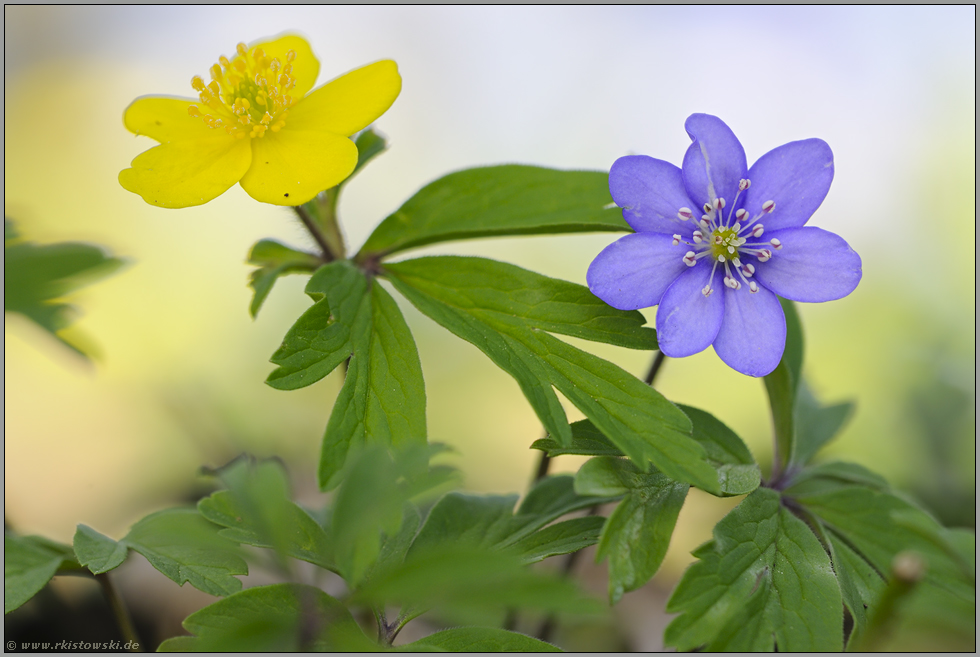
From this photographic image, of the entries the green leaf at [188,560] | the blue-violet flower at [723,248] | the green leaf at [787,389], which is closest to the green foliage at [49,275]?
the green leaf at [188,560]

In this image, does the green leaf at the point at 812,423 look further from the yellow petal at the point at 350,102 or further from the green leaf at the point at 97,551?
the green leaf at the point at 97,551

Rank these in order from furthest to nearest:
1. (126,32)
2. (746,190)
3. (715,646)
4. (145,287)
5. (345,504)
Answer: (126,32) < (145,287) < (746,190) < (715,646) < (345,504)

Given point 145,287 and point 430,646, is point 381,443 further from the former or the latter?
point 145,287

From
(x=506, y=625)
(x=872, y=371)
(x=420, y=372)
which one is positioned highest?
(x=420, y=372)

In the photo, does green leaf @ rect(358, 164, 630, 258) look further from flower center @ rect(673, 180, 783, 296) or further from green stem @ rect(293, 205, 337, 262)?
flower center @ rect(673, 180, 783, 296)

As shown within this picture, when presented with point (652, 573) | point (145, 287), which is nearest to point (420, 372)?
point (652, 573)

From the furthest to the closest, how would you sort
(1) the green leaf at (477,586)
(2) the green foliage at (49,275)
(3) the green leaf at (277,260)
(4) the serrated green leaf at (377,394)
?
(2) the green foliage at (49,275) → (3) the green leaf at (277,260) → (4) the serrated green leaf at (377,394) → (1) the green leaf at (477,586)

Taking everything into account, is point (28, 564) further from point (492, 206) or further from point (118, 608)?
point (492, 206)
